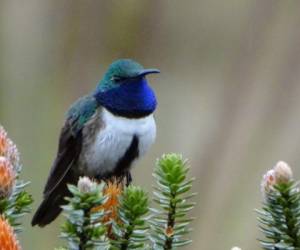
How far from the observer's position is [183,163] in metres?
1.05

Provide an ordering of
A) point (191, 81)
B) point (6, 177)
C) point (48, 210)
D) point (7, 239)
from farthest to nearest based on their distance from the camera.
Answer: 1. point (191, 81)
2. point (48, 210)
3. point (6, 177)
4. point (7, 239)

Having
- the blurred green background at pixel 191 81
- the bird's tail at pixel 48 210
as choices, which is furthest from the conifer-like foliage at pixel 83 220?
the blurred green background at pixel 191 81

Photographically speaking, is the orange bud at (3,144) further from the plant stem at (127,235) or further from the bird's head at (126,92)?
the bird's head at (126,92)

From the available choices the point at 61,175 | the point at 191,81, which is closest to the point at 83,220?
the point at 61,175

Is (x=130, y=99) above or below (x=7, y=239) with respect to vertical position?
above

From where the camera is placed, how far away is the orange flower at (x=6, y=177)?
38.7 inches

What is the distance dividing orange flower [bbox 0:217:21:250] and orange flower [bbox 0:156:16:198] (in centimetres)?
9

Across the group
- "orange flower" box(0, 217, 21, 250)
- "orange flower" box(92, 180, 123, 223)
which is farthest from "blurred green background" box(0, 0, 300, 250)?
"orange flower" box(0, 217, 21, 250)

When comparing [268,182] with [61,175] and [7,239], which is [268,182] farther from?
[61,175]

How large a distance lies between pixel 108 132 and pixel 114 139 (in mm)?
25

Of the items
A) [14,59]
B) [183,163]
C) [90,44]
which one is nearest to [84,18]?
[90,44]

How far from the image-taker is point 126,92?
2326mm

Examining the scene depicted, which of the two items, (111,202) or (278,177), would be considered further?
(111,202)

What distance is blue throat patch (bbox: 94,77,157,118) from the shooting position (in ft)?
7.49
